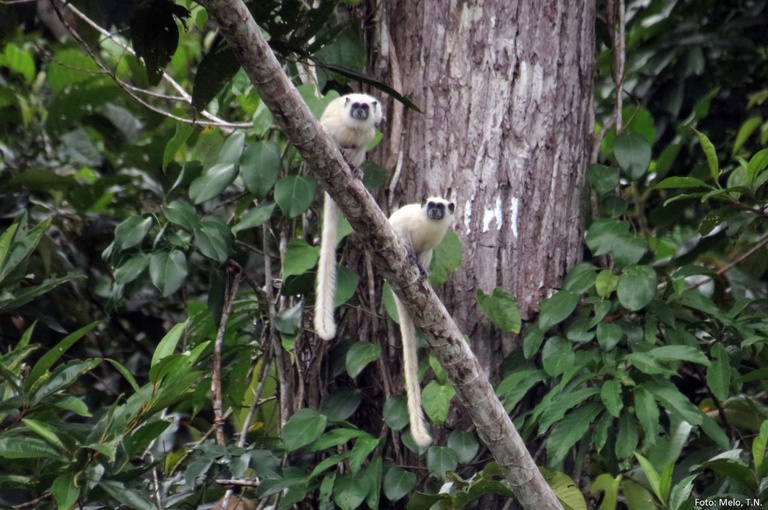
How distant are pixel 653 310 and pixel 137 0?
80.8 inches

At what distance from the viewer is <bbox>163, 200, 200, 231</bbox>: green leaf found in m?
3.36

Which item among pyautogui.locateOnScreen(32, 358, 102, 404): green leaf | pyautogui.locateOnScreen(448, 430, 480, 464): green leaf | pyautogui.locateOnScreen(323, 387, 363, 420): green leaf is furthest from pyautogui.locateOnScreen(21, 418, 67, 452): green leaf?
pyautogui.locateOnScreen(448, 430, 480, 464): green leaf

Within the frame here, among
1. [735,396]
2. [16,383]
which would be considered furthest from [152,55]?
[735,396]

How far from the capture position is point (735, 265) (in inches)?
153

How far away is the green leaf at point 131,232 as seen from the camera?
3342 mm

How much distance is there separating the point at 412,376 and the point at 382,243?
28.5 inches

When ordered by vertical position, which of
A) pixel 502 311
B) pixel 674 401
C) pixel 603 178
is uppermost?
pixel 603 178

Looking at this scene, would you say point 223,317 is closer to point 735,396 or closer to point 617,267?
point 617,267

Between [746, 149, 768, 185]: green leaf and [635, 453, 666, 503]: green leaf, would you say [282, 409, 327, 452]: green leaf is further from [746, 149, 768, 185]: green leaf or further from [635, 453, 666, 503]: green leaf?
[746, 149, 768, 185]: green leaf

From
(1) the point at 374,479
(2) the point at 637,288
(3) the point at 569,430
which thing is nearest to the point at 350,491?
(1) the point at 374,479

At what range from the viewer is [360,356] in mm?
3264

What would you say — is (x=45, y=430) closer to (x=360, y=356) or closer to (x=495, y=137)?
(x=360, y=356)

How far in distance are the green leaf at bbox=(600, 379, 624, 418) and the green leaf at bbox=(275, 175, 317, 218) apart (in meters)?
1.18

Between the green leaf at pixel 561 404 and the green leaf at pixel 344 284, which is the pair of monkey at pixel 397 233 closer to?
the green leaf at pixel 344 284
